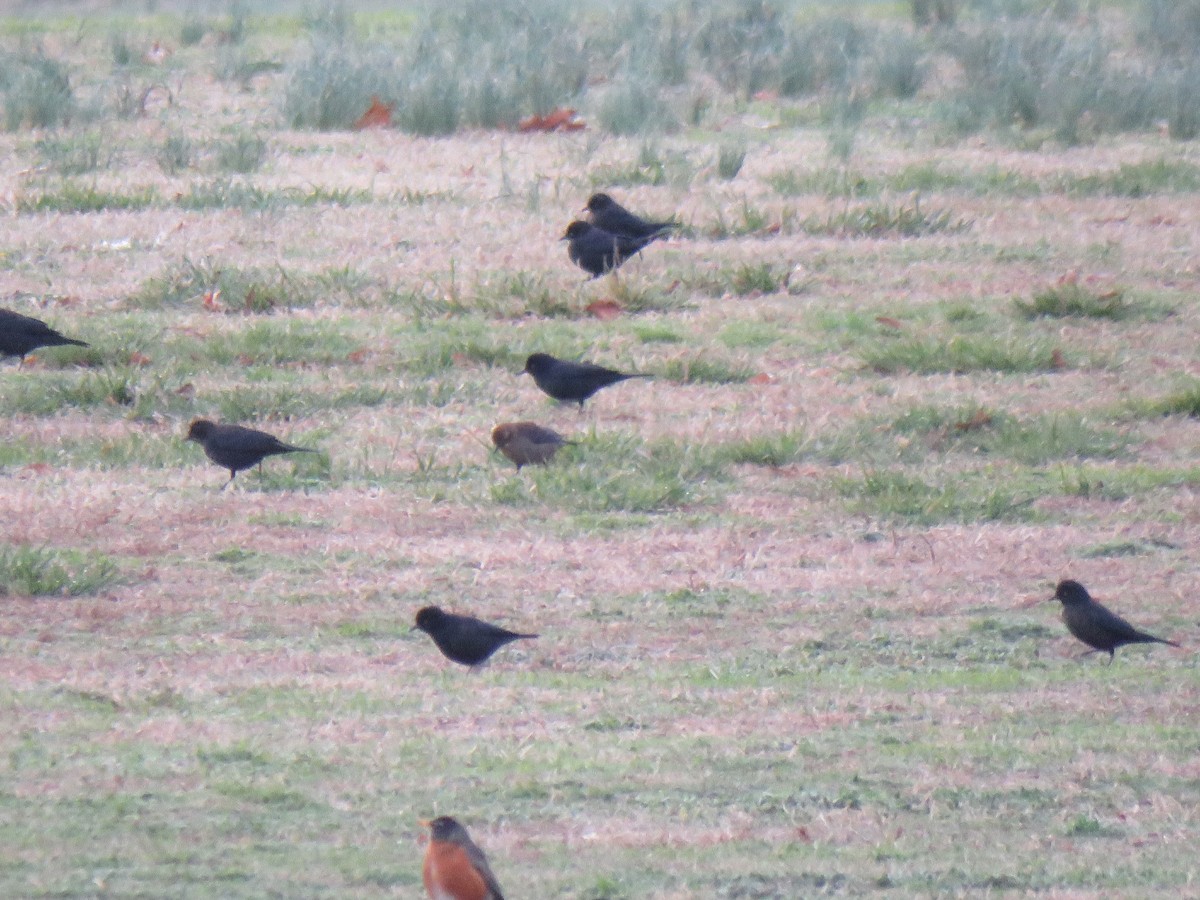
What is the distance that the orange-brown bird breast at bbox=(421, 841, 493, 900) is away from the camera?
11.3ft

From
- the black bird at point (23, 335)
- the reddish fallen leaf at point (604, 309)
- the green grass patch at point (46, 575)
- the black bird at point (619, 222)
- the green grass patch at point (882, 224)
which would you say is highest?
the green grass patch at point (46, 575)

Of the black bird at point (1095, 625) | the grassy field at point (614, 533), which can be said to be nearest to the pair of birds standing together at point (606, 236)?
the grassy field at point (614, 533)

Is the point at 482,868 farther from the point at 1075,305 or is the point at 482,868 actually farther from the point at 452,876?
the point at 1075,305

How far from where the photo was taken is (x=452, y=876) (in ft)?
11.4

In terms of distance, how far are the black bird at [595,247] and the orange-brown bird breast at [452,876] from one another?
7616mm

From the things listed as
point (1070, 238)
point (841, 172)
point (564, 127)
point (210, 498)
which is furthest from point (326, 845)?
point (564, 127)

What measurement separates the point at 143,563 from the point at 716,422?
3019mm

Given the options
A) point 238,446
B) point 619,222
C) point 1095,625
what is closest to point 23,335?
point 238,446

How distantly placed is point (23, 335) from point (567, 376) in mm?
2635

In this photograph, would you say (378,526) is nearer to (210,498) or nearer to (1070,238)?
(210,498)

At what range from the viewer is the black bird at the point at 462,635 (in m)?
5.56

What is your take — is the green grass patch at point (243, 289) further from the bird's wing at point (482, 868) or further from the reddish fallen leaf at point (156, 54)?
the reddish fallen leaf at point (156, 54)

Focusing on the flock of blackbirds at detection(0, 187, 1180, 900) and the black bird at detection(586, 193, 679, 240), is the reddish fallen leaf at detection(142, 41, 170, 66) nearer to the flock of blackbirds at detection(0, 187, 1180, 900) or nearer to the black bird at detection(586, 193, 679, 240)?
the flock of blackbirds at detection(0, 187, 1180, 900)

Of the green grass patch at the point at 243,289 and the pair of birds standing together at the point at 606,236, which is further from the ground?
the pair of birds standing together at the point at 606,236
